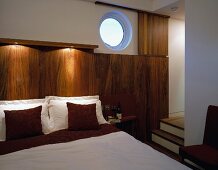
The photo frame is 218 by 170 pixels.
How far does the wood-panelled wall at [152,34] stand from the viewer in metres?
3.62

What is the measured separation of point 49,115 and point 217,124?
2164mm

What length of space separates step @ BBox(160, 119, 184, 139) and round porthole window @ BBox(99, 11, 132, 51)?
1692 mm

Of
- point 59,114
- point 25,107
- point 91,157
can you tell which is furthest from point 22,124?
point 91,157

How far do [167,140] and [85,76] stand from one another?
1847 mm

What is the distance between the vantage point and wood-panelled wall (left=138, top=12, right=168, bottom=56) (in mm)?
3617

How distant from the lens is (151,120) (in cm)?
374

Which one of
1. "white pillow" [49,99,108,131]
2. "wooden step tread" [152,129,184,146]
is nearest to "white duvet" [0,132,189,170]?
"white pillow" [49,99,108,131]

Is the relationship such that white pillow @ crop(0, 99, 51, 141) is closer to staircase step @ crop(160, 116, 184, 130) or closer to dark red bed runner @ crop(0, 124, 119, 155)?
dark red bed runner @ crop(0, 124, 119, 155)

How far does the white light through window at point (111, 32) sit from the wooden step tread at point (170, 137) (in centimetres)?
189

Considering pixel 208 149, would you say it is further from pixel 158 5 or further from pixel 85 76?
pixel 158 5

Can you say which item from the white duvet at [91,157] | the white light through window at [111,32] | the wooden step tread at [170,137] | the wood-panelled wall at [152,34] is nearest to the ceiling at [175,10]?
the wood-panelled wall at [152,34]

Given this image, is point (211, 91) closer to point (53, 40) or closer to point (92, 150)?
point (92, 150)

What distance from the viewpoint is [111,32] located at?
3.61 meters

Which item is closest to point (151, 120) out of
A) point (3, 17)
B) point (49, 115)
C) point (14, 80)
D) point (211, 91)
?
point (211, 91)
